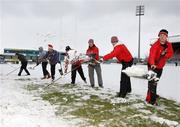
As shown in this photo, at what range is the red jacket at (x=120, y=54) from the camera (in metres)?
8.38

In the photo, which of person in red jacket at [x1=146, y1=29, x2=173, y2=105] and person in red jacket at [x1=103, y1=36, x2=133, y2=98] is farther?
person in red jacket at [x1=103, y1=36, x2=133, y2=98]

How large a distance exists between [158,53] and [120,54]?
1444mm

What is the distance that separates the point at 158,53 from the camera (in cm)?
730

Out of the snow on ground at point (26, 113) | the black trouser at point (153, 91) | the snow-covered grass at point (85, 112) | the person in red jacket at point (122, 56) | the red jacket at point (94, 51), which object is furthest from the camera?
the red jacket at point (94, 51)

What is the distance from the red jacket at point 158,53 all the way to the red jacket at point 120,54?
4.27 feet

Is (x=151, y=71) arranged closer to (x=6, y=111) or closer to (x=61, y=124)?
(x=61, y=124)

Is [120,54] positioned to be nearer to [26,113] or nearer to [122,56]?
[122,56]

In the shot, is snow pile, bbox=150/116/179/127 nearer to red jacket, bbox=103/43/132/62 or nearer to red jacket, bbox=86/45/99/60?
red jacket, bbox=103/43/132/62

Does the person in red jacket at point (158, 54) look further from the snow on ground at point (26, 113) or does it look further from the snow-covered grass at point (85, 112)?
the snow on ground at point (26, 113)

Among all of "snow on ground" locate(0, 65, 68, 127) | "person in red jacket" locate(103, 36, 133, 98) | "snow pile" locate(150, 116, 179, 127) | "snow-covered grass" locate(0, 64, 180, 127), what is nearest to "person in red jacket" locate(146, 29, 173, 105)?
"snow-covered grass" locate(0, 64, 180, 127)

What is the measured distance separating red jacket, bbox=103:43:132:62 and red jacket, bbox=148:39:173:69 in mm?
1303

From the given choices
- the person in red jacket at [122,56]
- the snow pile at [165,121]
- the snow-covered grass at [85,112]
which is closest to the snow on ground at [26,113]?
the snow-covered grass at [85,112]

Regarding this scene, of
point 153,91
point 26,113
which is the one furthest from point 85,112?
point 153,91

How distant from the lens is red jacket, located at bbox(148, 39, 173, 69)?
284 inches
